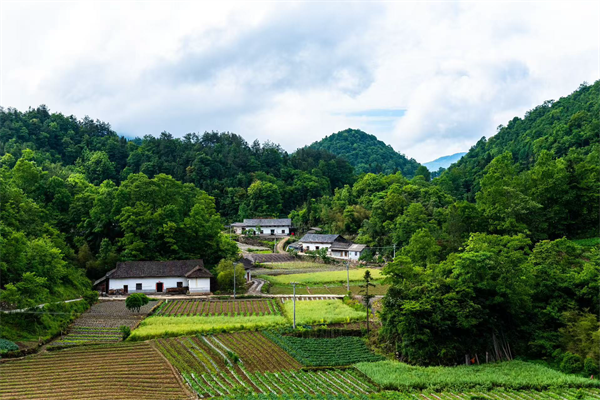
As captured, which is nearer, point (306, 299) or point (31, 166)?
point (306, 299)

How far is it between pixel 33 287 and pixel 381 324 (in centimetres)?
2378

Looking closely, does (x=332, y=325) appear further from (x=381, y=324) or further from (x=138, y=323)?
(x=138, y=323)

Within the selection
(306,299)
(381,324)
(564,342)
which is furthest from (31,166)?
(564,342)

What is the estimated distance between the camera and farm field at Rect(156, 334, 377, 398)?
22750mm

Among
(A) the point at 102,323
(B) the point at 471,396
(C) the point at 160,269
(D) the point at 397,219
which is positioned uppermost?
(D) the point at 397,219

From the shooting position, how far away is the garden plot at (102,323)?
30.9 m

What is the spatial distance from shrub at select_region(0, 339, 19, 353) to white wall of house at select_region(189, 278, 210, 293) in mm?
19876

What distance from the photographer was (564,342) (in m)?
28.9

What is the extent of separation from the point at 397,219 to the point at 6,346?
160 feet

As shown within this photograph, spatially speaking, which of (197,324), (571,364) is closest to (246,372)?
→ (197,324)

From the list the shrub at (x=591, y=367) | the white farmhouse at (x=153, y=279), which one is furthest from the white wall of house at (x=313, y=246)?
the shrub at (x=591, y=367)

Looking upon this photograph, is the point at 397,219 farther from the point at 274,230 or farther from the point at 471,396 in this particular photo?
the point at 471,396

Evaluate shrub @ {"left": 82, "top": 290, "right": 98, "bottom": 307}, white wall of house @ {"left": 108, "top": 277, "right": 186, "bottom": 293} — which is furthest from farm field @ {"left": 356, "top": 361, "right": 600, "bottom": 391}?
white wall of house @ {"left": 108, "top": 277, "right": 186, "bottom": 293}

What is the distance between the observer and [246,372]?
25.0 meters
